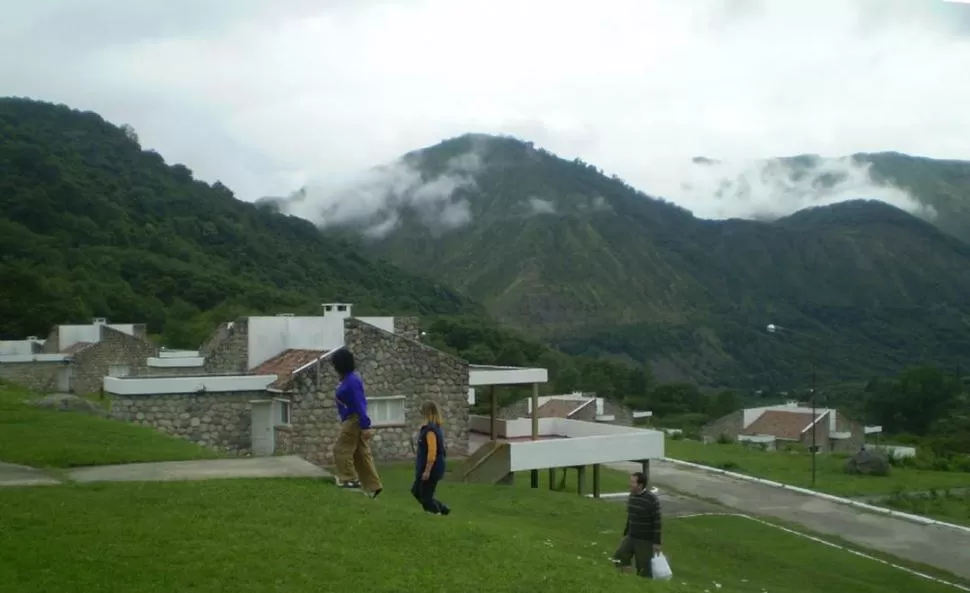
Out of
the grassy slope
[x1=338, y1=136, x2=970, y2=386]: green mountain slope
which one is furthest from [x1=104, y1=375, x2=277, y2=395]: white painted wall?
[x1=338, y1=136, x2=970, y2=386]: green mountain slope

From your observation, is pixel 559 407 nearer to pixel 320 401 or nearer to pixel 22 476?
pixel 320 401

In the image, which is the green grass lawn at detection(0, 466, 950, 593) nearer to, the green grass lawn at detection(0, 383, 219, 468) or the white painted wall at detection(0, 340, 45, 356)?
the green grass lawn at detection(0, 383, 219, 468)

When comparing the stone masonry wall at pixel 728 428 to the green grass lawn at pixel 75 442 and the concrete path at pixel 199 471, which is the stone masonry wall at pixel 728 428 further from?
the concrete path at pixel 199 471

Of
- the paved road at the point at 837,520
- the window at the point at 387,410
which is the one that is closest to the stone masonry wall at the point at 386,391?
the window at the point at 387,410

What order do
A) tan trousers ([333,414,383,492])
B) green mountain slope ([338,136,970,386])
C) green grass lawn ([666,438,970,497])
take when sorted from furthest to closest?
green mountain slope ([338,136,970,386]) → green grass lawn ([666,438,970,497]) → tan trousers ([333,414,383,492])

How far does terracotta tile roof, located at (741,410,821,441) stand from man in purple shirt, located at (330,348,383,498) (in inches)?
2104

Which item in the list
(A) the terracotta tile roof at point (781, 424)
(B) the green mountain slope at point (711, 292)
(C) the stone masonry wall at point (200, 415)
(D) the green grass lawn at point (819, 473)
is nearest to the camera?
(C) the stone masonry wall at point (200, 415)

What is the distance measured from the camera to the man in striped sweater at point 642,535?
11500 mm

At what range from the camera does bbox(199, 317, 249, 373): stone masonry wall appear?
2676 cm

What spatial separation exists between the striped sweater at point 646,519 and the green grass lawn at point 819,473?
25204 millimetres

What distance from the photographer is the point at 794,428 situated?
61938mm

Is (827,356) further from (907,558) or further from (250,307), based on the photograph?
(907,558)

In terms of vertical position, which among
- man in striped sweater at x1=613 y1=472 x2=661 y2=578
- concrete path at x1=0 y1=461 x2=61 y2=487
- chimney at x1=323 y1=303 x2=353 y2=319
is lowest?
man in striped sweater at x1=613 y1=472 x2=661 y2=578

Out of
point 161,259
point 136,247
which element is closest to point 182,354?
point 161,259
